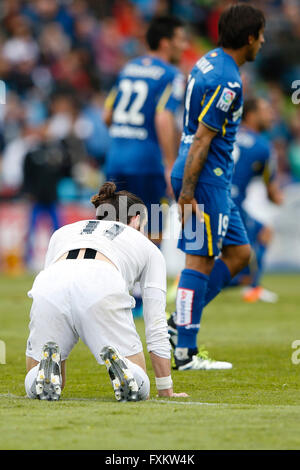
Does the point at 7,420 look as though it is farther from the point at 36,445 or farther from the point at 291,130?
the point at 291,130

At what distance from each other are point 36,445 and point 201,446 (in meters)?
0.65

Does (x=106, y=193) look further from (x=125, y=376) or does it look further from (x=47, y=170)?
(x=47, y=170)

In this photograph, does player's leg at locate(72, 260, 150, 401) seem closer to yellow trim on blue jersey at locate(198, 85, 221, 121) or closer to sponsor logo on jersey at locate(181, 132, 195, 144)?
yellow trim on blue jersey at locate(198, 85, 221, 121)

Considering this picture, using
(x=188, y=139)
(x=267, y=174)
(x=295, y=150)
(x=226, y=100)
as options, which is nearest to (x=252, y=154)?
(x=267, y=174)

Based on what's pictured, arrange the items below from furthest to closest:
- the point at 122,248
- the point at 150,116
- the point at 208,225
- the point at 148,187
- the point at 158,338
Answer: the point at 148,187 < the point at 150,116 < the point at 208,225 < the point at 122,248 < the point at 158,338

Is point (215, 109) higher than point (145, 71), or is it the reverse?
point (145, 71)

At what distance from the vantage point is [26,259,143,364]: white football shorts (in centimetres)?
491

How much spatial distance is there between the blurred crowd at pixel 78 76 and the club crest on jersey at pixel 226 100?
1005 cm

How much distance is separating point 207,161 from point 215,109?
38 centimetres

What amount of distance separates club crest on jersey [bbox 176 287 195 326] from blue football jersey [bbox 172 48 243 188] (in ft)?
2.57

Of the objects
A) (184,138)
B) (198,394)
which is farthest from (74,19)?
(198,394)

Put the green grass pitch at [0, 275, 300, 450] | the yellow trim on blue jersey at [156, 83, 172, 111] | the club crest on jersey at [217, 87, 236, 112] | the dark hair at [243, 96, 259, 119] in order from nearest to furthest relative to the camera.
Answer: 1. the green grass pitch at [0, 275, 300, 450]
2. the club crest on jersey at [217, 87, 236, 112]
3. the yellow trim on blue jersey at [156, 83, 172, 111]
4. the dark hair at [243, 96, 259, 119]

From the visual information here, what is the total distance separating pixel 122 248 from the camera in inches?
203

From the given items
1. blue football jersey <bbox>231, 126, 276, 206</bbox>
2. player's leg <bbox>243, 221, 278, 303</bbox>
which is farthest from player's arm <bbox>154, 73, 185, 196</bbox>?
player's leg <bbox>243, 221, 278, 303</bbox>
